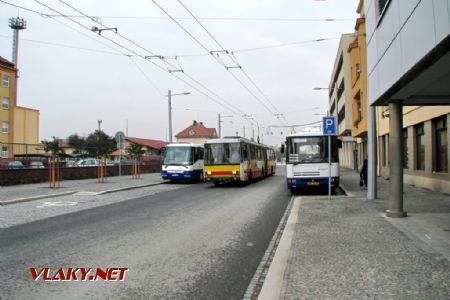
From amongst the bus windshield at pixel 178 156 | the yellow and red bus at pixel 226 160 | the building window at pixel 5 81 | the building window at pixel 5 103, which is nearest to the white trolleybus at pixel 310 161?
the yellow and red bus at pixel 226 160

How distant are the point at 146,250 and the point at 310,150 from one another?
11.5 metres

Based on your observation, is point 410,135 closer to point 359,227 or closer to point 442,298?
point 359,227

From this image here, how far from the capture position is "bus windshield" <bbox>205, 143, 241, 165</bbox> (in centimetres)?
2178

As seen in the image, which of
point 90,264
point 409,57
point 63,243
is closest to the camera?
point 90,264

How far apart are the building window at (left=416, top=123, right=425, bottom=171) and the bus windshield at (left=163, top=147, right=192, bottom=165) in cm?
1284

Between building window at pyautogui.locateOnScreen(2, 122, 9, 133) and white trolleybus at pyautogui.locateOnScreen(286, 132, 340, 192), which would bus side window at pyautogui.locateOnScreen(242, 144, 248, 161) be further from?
building window at pyautogui.locateOnScreen(2, 122, 9, 133)

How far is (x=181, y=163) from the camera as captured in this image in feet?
85.2

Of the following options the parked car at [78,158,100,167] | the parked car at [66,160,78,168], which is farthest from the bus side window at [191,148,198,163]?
the parked car at [66,160,78,168]

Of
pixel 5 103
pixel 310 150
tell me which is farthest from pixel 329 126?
pixel 5 103

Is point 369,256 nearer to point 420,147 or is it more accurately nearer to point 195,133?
point 420,147

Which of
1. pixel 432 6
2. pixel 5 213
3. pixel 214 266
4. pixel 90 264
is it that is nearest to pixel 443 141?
pixel 432 6

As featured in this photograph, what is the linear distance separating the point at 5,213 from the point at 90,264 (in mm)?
7372

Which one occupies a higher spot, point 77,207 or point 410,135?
point 410,135

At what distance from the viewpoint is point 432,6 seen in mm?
5617
